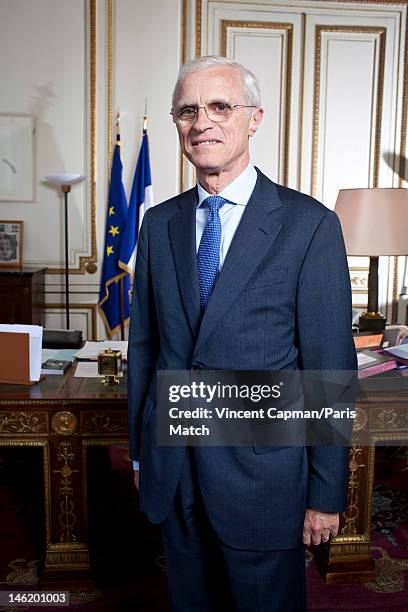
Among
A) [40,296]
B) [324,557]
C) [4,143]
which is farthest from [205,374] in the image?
[4,143]

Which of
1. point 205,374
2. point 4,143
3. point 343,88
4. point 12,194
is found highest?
point 343,88

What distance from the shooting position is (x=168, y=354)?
3.21 feet

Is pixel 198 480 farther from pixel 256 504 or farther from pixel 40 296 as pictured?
pixel 40 296

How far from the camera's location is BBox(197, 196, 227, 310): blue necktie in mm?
953

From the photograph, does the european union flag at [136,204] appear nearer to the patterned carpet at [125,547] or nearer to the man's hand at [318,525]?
the patterned carpet at [125,547]

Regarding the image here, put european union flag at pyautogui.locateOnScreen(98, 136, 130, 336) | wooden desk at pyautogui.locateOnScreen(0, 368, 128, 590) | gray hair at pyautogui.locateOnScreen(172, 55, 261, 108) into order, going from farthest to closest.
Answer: european union flag at pyautogui.locateOnScreen(98, 136, 130, 336)
wooden desk at pyautogui.locateOnScreen(0, 368, 128, 590)
gray hair at pyautogui.locateOnScreen(172, 55, 261, 108)

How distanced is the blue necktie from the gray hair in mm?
151

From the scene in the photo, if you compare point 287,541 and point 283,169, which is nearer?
point 287,541

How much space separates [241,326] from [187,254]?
0.14 m

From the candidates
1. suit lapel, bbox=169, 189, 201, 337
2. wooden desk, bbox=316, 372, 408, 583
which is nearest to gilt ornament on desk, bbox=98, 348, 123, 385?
wooden desk, bbox=316, 372, 408, 583

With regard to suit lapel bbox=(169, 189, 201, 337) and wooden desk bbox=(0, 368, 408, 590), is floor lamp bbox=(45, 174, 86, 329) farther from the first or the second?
suit lapel bbox=(169, 189, 201, 337)

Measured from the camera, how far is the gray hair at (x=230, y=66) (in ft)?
2.93

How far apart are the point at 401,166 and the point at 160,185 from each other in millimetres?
1430

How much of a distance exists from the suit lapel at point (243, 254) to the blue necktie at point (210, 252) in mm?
36
